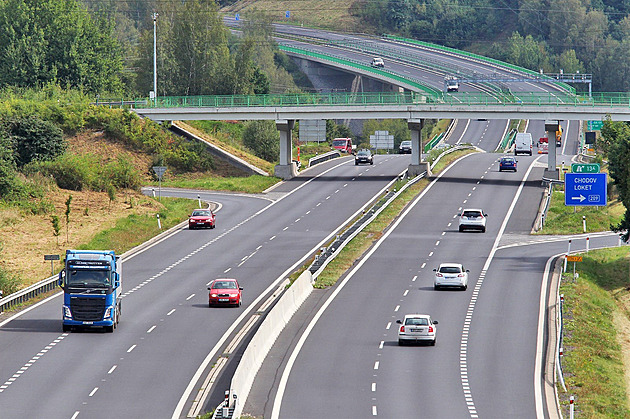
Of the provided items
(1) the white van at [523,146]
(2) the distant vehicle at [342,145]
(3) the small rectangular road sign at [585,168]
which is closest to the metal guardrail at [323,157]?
(2) the distant vehicle at [342,145]

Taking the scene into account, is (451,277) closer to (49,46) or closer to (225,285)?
(225,285)

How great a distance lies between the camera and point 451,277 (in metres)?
55.2

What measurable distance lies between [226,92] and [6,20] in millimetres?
27753

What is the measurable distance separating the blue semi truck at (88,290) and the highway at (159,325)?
2.41 ft

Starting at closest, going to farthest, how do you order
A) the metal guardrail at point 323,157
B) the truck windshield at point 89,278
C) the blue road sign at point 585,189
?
the truck windshield at point 89,278 → the blue road sign at point 585,189 → the metal guardrail at point 323,157

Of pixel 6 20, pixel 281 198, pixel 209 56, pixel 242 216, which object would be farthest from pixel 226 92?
pixel 242 216

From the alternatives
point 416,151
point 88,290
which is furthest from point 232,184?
point 88,290

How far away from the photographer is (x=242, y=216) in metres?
82.8

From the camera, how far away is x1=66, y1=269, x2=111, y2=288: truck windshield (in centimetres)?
4359

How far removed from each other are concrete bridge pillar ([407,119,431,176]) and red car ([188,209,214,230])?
28110 mm

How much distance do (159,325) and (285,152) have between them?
56248 millimetres

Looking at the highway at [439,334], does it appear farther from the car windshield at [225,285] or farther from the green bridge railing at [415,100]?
the green bridge railing at [415,100]

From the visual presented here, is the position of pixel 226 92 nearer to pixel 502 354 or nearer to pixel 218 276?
pixel 218 276

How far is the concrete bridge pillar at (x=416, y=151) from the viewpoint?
98.6 m
